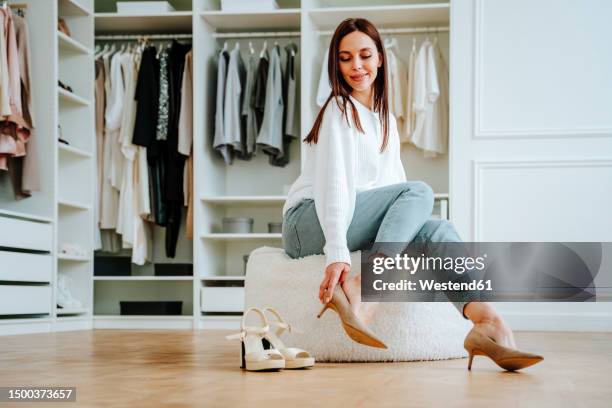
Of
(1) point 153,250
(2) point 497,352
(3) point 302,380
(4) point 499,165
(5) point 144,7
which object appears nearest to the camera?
(3) point 302,380

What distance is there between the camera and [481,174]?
14.7 ft

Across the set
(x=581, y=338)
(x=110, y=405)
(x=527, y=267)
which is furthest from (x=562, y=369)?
(x=527, y=267)

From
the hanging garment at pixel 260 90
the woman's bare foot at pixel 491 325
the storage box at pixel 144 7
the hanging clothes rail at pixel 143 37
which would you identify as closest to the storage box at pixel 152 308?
the hanging garment at pixel 260 90

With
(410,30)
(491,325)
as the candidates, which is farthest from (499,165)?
(491,325)

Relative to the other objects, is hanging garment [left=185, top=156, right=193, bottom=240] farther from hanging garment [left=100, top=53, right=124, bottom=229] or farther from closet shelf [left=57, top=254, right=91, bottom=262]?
closet shelf [left=57, top=254, right=91, bottom=262]

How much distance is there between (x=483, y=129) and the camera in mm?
4516

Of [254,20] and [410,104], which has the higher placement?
[254,20]

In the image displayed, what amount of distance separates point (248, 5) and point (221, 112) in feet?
2.07

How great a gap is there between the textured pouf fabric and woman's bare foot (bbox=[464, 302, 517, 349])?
0.37m

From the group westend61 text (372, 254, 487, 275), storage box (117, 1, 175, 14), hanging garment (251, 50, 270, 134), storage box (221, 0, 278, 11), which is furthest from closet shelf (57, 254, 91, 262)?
westend61 text (372, 254, 487, 275)

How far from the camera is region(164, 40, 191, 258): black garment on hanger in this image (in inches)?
201

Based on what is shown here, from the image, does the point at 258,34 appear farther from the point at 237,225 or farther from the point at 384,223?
the point at 384,223

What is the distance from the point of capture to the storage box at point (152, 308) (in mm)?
5055

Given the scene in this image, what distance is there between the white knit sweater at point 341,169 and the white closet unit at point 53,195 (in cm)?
213
